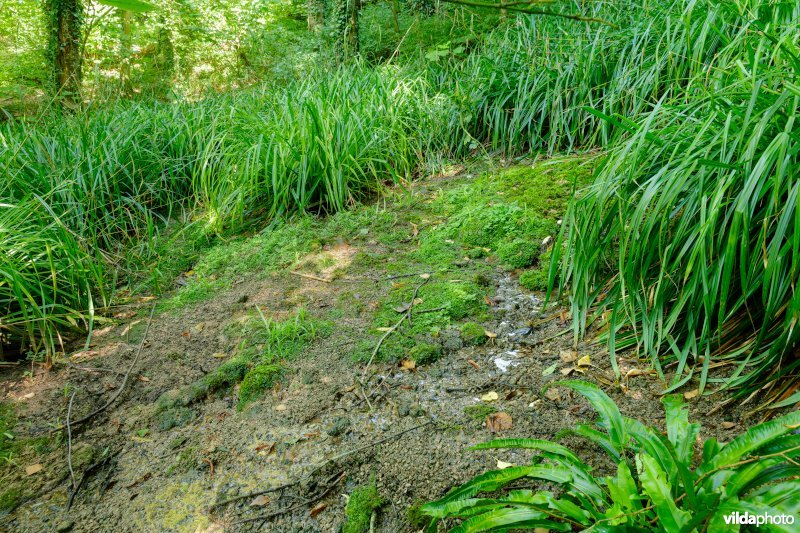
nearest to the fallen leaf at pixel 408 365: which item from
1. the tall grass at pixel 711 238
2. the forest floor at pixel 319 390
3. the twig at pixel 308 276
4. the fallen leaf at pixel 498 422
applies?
the forest floor at pixel 319 390

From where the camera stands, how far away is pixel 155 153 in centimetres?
463

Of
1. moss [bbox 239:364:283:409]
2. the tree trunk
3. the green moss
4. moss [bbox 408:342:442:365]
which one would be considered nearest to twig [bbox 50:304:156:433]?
the green moss

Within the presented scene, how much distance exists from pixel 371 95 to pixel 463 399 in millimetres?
3226

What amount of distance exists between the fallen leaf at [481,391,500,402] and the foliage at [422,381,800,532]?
19.5 inches

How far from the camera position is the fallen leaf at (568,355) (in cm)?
209

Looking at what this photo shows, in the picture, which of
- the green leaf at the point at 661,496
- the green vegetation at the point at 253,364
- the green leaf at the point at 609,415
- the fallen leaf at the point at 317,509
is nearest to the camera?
the green leaf at the point at 661,496

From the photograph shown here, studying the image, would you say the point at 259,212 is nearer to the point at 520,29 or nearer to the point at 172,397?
the point at 172,397

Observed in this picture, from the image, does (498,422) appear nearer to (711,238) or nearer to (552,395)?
(552,395)

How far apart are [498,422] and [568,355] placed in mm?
468

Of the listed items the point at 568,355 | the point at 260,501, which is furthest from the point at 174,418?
the point at 568,355

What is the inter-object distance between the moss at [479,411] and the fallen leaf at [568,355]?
0.39 meters

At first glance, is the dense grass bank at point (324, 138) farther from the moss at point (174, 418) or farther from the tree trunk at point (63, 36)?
the tree trunk at point (63, 36)

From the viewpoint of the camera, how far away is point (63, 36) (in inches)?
278

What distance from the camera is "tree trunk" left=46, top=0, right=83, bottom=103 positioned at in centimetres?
694
